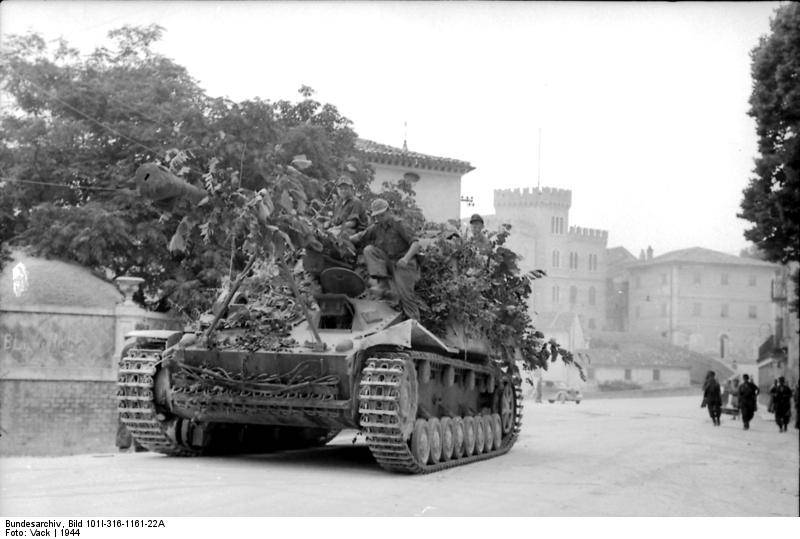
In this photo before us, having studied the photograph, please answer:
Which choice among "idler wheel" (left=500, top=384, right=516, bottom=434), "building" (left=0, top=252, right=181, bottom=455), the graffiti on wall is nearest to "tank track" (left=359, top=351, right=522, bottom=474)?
"idler wheel" (left=500, top=384, right=516, bottom=434)

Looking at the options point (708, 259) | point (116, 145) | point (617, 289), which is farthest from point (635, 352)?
point (116, 145)

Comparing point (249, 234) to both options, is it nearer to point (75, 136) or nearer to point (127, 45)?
point (75, 136)

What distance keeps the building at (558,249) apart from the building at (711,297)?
→ 128 centimetres

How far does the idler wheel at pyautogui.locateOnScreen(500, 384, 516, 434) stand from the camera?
51.3ft

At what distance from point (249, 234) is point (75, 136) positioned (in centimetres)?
1235

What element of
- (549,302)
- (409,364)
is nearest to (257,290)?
(409,364)

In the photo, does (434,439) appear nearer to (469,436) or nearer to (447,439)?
(447,439)

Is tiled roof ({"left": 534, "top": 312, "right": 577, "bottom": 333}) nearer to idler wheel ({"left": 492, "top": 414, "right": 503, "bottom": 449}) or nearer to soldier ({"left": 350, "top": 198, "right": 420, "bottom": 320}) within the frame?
idler wheel ({"left": 492, "top": 414, "right": 503, "bottom": 449})

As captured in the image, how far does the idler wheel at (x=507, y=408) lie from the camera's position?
51.3 ft

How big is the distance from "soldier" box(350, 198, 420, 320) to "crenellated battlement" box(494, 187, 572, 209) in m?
2.37

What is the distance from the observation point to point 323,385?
1099 cm

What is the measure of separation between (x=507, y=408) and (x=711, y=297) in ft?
44.2

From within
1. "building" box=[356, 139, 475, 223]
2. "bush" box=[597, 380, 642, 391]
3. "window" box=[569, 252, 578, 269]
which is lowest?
"bush" box=[597, 380, 642, 391]
